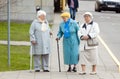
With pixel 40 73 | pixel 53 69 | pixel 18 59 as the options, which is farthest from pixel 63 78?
pixel 18 59

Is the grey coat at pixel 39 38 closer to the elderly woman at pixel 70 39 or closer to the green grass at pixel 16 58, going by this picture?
the elderly woman at pixel 70 39

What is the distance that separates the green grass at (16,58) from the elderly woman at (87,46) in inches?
78.2

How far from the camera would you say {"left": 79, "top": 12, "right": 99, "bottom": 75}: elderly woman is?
13203 millimetres

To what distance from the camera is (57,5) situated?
4003 centimetres

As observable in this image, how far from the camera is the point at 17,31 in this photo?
78.4 feet

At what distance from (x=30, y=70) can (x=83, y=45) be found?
60.2 inches

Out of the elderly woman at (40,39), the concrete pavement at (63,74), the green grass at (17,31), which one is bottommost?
the concrete pavement at (63,74)

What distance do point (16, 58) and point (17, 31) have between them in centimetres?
781

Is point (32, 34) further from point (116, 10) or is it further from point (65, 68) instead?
point (116, 10)

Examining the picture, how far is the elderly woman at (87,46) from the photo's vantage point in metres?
13.2

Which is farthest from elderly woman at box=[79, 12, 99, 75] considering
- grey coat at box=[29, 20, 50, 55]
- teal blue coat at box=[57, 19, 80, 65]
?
grey coat at box=[29, 20, 50, 55]

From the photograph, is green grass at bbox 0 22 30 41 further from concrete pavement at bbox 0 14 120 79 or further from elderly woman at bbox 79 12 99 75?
elderly woman at bbox 79 12 99 75

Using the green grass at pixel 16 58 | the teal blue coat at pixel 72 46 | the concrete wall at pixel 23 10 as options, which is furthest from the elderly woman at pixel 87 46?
the concrete wall at pixel 23 10

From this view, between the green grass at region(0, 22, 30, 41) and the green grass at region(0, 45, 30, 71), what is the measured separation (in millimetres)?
2652
